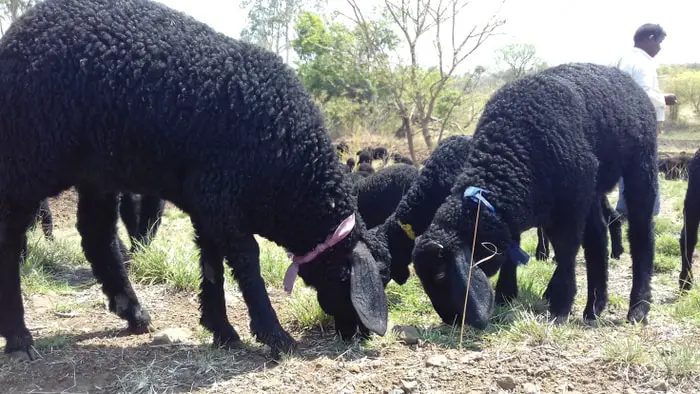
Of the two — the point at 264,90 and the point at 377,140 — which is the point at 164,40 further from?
the point at 377,140

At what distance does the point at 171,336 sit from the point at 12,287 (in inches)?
40.2

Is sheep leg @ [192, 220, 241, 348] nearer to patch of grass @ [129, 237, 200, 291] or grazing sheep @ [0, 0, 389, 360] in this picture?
grazing sheep @ [0, 0, 389, 360]

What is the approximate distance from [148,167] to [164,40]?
0.76 meters

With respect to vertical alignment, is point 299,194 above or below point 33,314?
above

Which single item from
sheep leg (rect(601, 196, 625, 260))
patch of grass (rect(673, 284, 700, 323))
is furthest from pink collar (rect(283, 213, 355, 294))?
sheep leg (rect(601, 196, 625, 260))

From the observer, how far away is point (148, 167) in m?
3.67

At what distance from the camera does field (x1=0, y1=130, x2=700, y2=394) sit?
3.28 m

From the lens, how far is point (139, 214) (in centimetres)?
705

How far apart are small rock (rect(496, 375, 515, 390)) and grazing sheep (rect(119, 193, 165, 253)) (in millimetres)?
4592

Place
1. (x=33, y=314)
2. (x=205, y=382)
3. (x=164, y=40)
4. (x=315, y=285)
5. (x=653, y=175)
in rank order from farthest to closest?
(x=653, y=175) → (x=33, y=314) → (x=315, y=285) → (x=164, y=40) → (x=205, y=382)

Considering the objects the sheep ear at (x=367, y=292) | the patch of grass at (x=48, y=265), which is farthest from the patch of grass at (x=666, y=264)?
the patch of grass at (x=48, y=265)

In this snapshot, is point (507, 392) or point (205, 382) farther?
point (205, 382)

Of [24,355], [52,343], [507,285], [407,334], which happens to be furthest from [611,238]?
[24,355]

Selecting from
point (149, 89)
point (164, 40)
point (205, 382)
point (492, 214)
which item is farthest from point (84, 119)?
point (492, 214)
